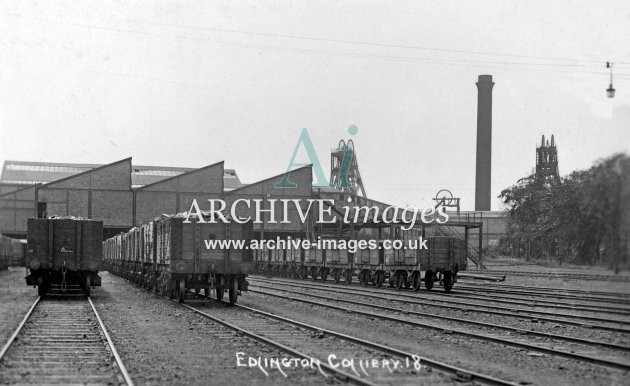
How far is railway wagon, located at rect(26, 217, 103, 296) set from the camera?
23281mm

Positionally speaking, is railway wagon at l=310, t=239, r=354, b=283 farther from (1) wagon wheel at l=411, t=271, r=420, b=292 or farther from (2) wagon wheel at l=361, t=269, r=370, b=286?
(1) wagon wheel at l=411, t=271, r=420, b=292

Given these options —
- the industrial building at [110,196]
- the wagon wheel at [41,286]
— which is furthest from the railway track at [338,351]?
the industrial building at [110,196]

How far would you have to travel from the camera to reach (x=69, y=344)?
12.8 meters

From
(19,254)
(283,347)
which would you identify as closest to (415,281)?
(283,347)

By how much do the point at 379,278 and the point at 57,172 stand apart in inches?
2162

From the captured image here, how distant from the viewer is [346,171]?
52062 millimetres

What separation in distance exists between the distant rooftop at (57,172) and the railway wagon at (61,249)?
168 ft

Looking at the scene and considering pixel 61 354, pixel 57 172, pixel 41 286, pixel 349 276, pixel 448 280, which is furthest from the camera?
pixel 57 172

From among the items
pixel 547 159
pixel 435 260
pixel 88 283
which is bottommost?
pixel 88 283

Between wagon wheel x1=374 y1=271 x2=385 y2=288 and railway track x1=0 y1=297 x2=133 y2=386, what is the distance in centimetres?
1812

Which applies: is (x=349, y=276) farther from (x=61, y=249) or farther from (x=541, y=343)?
(x=541, y=343)

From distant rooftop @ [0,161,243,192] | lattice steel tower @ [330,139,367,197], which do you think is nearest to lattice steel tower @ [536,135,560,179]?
lattice steel tower @ [330,139,367,197]

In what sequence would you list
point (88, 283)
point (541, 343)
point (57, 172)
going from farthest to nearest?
1. point (57, 172)
2. point (88, 283)
3. point (541, 343)

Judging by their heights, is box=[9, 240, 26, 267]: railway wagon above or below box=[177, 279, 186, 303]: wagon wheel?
below
